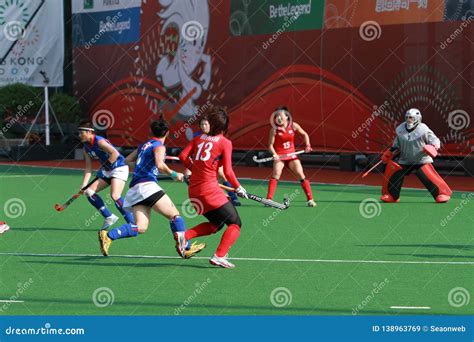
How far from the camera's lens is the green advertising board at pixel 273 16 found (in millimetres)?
29734

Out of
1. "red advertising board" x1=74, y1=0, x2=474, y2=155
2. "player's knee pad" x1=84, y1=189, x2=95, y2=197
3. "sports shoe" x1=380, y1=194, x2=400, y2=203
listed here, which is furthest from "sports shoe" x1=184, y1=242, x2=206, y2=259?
"red advertising board" x1=74, y1=0, x2=474, y2=155

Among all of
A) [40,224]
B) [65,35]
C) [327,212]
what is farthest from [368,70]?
[65,35]

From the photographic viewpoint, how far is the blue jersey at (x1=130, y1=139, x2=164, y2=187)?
13.0 meters

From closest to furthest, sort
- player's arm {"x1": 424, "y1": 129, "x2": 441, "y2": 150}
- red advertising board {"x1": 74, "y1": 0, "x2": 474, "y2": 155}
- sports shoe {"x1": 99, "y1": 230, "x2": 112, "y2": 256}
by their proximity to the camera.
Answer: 1. sports shoe {"x1": 99, "y1": 230, "x2": 112, "y2": 256}
2. player's arm {"x1": 424, "y1": 129, "x2": 441, "y2": 150}
3. red advertising board {"x1": 74, "y1": 0, "x2": 474, "y2": 155}

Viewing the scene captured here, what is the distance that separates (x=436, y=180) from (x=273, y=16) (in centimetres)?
1120

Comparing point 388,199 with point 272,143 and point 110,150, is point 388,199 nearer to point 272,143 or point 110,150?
point 272,143

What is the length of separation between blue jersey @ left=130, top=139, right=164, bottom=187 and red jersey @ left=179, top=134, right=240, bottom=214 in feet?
2.71

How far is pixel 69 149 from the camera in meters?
38.8

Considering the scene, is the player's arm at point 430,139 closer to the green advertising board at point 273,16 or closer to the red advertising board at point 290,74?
the red advertising board at point 290,74

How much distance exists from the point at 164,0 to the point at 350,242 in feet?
69.2

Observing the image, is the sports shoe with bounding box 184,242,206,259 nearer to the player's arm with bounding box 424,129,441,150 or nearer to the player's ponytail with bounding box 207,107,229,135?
the player's ponytail with bounding box 207,107,229,135

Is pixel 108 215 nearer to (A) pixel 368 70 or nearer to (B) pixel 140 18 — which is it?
(A) pixel 368 70

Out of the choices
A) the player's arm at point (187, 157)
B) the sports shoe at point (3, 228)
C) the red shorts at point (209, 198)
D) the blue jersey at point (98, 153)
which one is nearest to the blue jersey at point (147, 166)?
the player's arm at point (187, 157)

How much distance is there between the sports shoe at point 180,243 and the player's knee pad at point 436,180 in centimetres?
894
